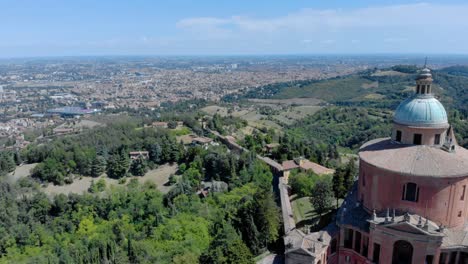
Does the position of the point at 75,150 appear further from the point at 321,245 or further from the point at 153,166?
the point at 321,245

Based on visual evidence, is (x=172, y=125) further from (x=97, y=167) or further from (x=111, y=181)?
(x=111, y=181)

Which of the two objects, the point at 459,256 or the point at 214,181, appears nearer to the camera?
the point at 459,256

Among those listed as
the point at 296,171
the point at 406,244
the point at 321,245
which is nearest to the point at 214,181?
the point at 296,171

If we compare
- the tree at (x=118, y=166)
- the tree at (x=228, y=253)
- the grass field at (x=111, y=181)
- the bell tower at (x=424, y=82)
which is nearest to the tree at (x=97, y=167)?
the grass field at (x=111, y=181)

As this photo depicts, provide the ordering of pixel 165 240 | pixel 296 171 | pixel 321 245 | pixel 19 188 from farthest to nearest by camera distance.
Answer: pixel 19 188, pixel 296 171, pixel 165 240, pixel 321 245

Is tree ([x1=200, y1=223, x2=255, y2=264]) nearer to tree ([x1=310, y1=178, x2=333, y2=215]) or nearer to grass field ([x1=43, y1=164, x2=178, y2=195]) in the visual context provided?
tree ([x1=310, y1=178, x2=333, y2=215])
